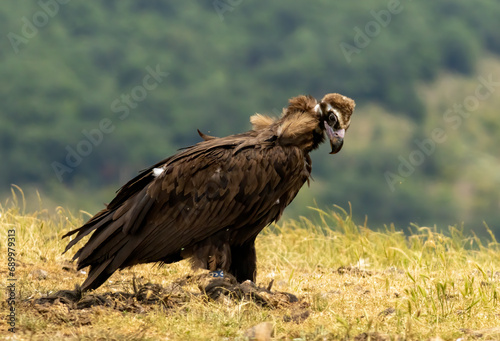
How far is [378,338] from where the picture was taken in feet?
13.2

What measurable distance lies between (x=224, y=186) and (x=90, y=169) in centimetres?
6504

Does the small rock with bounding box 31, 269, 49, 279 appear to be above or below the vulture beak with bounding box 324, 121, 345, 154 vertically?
below

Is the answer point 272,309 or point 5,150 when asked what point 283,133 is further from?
point 5,150

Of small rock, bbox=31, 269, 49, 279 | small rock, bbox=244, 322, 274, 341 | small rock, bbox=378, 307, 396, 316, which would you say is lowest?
small rock, bbox=31, 269, 49, 279

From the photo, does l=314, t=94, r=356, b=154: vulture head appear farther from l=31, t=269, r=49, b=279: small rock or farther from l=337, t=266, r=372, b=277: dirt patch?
l=31, t=269, r=49, b=279: small rock

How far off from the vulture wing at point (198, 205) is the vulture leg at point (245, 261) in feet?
Result: 0.78

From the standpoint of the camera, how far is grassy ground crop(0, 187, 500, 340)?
4328 millimetres

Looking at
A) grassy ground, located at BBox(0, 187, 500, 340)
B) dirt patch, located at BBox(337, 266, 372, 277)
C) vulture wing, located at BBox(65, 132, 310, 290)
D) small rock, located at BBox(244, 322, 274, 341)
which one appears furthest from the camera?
dirt patch, located at BBox(337, 266, 372, 277)

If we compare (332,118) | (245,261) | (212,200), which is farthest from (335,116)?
(245,261)

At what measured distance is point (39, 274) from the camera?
632cm

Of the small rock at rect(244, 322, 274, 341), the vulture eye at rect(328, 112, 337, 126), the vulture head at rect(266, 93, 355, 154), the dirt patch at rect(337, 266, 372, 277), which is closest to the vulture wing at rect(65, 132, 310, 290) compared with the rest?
the vulture head at rect(266, 93, 355, 154)

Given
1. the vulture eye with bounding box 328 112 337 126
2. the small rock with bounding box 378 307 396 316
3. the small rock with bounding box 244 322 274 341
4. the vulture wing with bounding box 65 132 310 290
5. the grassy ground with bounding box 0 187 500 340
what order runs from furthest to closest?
the vulture eye with bounding box 328 112 337 126 < the vulture wing with bounding box 65 132 310 290 < the small rock with bounding box 378 307 396 316 < the grassy ground with bounding box 0 187 500 340 < the small rock with bounding box 244 322 274 341

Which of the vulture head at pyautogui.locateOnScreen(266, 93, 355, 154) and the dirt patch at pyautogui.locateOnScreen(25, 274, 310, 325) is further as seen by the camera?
the vulture head at pyautogui.locateOnScreen(266, 93, 355, 154)

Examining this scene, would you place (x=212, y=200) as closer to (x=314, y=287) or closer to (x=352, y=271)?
(x=314, y=287)
